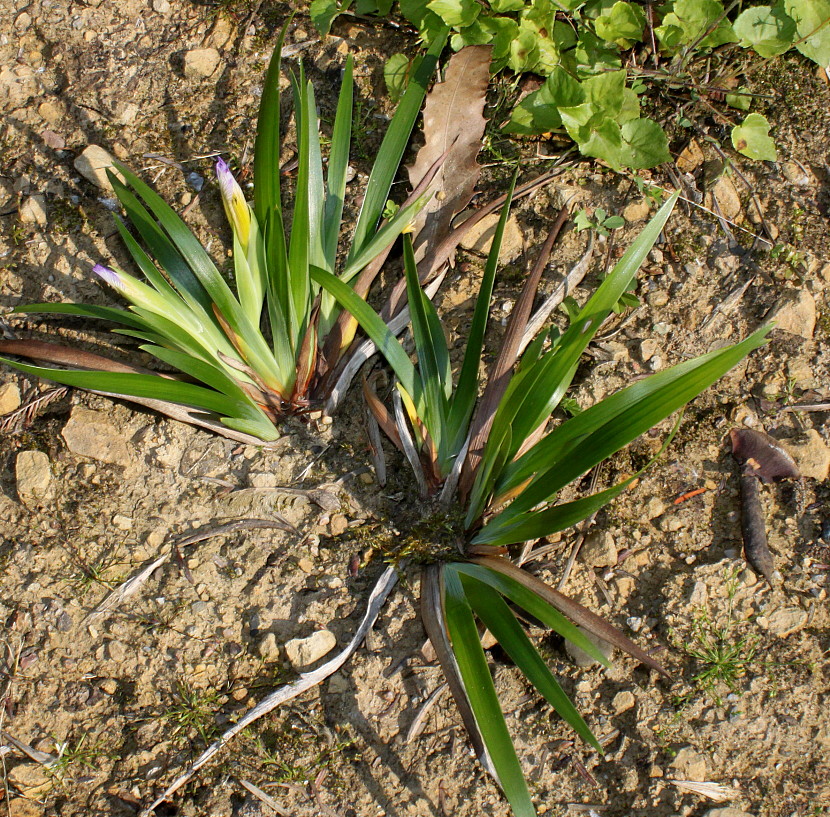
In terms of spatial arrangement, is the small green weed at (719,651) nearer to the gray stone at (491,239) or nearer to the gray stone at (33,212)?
the gray stone at (491,239)

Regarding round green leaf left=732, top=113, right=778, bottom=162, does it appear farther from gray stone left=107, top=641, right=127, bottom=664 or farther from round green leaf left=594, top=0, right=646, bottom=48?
gray stone left=107, top=641, right=127, bottom=664

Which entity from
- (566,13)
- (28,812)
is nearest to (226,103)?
(566,13)

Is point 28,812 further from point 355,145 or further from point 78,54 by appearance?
point 78,54

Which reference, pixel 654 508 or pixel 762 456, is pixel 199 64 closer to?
pixel 654 508

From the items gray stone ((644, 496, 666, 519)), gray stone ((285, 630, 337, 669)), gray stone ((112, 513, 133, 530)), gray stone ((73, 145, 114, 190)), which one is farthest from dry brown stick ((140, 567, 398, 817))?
gray stone ((73, 145, 114, 190))

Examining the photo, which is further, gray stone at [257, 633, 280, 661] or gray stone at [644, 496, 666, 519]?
gray stone at [644, 496, 666, 519]
